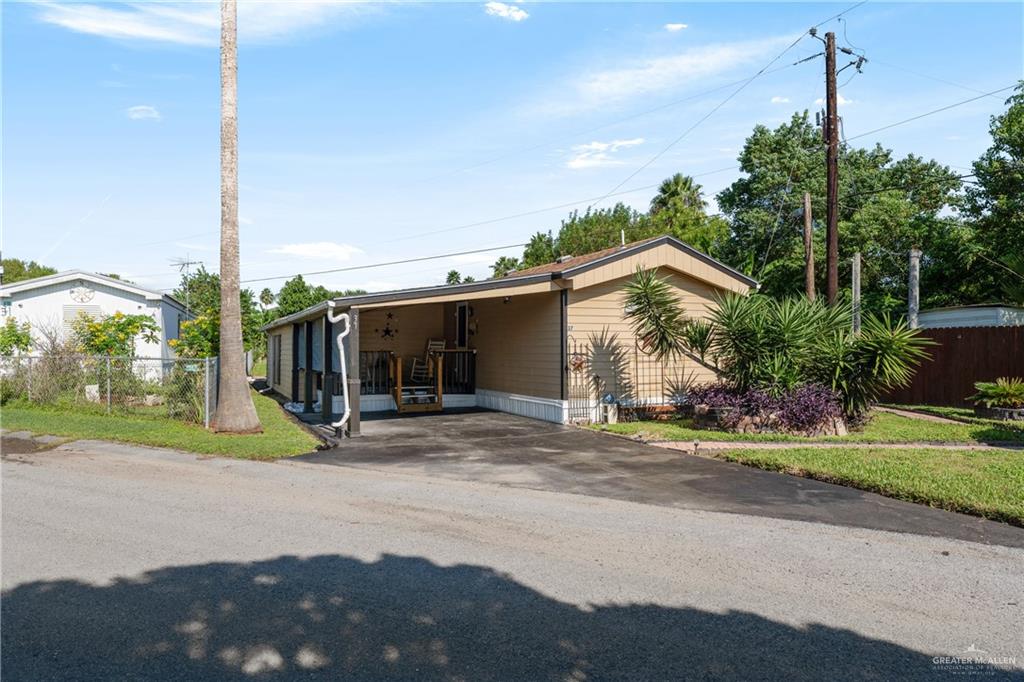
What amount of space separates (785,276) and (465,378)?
51.6 feet

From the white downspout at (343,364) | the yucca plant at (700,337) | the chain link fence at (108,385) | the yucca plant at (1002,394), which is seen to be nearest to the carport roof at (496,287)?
the white downspout at (343,364)

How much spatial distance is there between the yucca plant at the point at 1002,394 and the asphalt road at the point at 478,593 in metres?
10.0

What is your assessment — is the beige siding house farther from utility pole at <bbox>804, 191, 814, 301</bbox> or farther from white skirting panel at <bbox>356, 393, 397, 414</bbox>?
utility pole at <bbox>804, 191, 814, 301</bbox>

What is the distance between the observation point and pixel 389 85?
18844mm

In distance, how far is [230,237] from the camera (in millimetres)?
12672

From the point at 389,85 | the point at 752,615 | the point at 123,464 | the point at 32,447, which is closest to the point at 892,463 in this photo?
the point at 752,615

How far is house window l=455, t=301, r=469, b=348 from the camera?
18375 millimetres

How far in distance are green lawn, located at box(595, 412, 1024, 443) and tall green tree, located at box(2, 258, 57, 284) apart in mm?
55925

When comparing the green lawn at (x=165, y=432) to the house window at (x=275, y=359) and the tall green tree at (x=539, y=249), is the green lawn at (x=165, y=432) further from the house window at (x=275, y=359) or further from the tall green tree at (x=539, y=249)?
the tall green tree at (x=539, y=249)

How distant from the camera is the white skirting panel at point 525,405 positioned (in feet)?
46.4

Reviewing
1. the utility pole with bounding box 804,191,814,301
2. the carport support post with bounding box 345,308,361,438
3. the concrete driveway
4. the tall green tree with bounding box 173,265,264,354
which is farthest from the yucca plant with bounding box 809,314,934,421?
the tall green tree with bounding box 173,265,264,354

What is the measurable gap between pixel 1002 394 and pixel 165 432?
16435mm

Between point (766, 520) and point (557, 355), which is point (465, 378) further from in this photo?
point (766, 520)

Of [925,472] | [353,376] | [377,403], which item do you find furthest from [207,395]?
[925,472]
